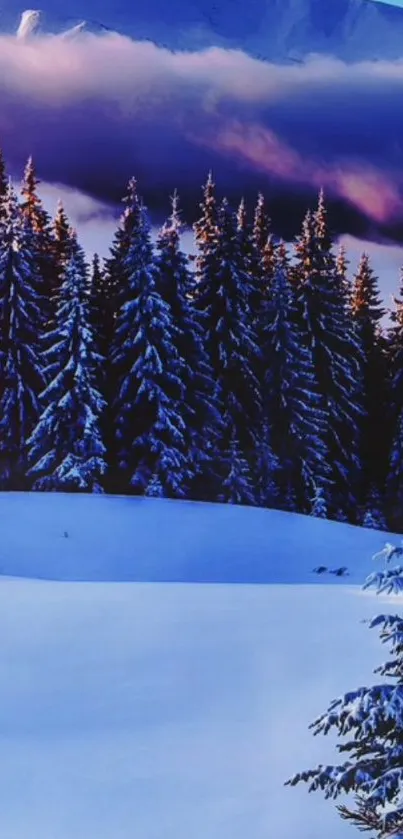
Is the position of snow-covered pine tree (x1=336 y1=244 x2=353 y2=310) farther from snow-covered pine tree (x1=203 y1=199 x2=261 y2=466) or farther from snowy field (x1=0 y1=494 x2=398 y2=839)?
snowy field (x1=0 y1=494 x2=398 y2=839)

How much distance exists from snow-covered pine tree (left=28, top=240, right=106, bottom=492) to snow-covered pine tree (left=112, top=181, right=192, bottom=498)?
0.85 m

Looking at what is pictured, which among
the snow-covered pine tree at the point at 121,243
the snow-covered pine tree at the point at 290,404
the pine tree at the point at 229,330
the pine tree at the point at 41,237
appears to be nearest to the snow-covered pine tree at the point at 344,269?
the snow-covered pine tree at the point at 290,404

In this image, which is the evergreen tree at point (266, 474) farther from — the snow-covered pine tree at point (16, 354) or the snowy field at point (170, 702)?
the snowy field at point (170, 702)

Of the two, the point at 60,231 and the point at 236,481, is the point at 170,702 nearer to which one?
the point at 236,481

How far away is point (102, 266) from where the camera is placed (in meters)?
27.8

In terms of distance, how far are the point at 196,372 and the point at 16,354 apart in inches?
208

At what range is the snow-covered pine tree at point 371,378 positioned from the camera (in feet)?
97.6

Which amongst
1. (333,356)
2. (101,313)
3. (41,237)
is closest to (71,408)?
(101,313)

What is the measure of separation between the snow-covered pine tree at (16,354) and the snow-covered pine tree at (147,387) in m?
2.72

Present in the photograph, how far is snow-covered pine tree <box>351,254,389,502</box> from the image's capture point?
2973cm

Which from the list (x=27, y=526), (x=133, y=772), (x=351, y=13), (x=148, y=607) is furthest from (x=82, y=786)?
(x=351, y=13)

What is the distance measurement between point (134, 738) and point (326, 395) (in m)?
22.9

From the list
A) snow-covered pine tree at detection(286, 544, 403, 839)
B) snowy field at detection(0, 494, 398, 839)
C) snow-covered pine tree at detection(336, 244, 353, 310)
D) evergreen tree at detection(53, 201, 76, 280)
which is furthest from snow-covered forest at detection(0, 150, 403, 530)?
snow-covered pine tree at detection(286, 544, 403, 839)

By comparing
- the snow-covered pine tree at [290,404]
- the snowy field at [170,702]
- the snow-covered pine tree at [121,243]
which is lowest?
the snowy field at [170,702]
